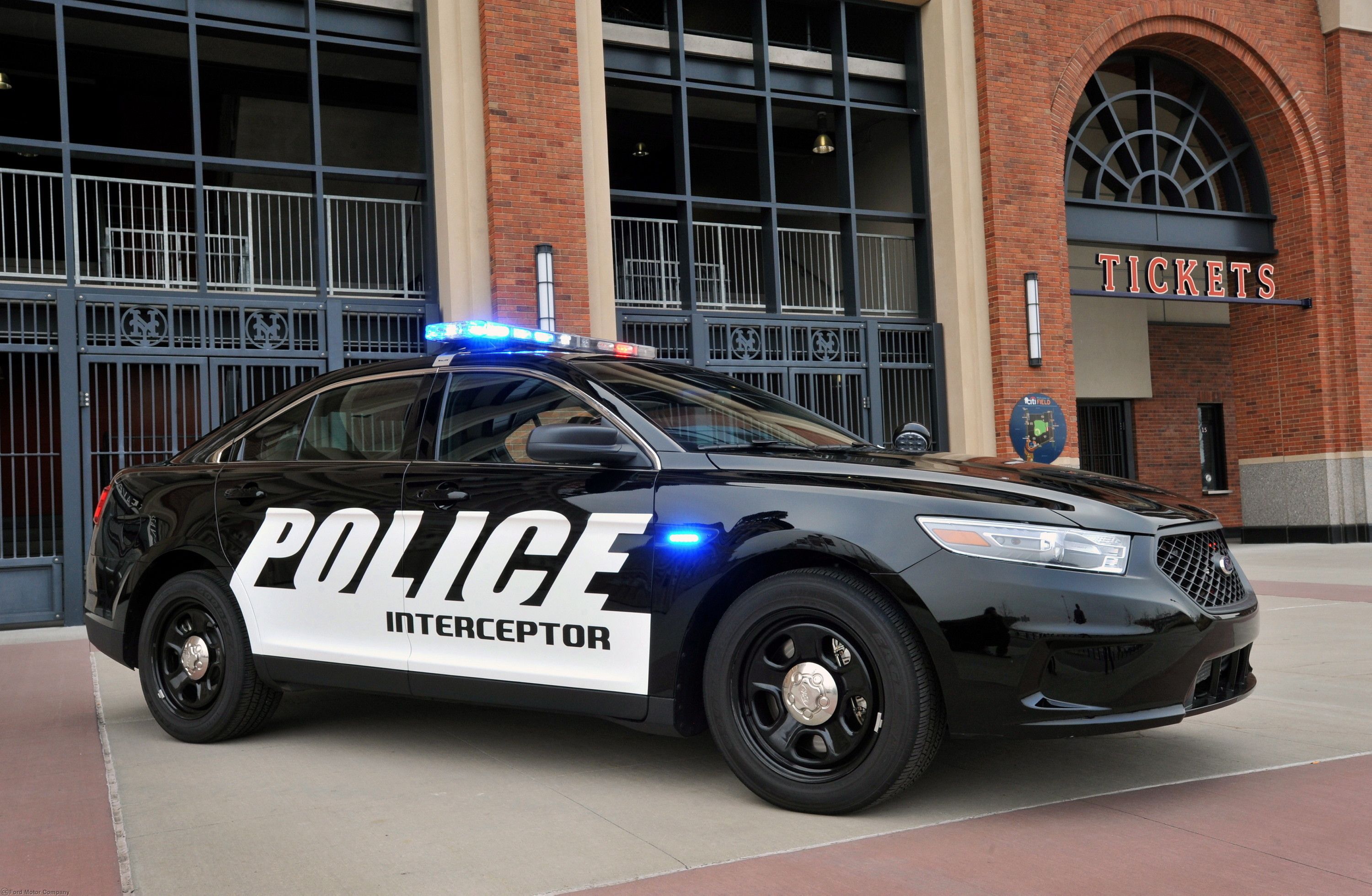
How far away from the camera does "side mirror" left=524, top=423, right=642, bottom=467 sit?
13.3 feet

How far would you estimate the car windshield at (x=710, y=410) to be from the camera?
4434 mm

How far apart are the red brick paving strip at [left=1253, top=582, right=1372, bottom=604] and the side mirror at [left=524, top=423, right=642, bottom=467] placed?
28.5 ft

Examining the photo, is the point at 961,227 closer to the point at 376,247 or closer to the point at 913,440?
the point at 376,247

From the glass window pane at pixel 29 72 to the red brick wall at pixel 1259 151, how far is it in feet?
36.1

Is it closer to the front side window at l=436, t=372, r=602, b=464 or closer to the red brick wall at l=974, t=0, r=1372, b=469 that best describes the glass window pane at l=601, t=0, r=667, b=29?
the red brick wall at l=974, t=0, r=1372, b=469

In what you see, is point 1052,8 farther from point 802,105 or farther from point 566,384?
point 566,384

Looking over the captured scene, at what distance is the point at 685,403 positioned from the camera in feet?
15.3

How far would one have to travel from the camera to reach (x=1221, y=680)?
12.9ft

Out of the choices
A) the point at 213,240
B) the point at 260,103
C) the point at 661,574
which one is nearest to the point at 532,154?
the point at 213,240

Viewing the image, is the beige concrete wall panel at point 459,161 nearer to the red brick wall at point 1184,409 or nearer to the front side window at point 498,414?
the front side window at point 498,414

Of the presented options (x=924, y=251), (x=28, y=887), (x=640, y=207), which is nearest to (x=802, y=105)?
(x=924, y=251)

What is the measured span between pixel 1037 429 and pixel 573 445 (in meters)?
12.0

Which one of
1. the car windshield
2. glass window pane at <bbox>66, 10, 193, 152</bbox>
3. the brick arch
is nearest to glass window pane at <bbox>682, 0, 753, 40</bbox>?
the brick arch

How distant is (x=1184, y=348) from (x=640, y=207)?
33.8 ft
